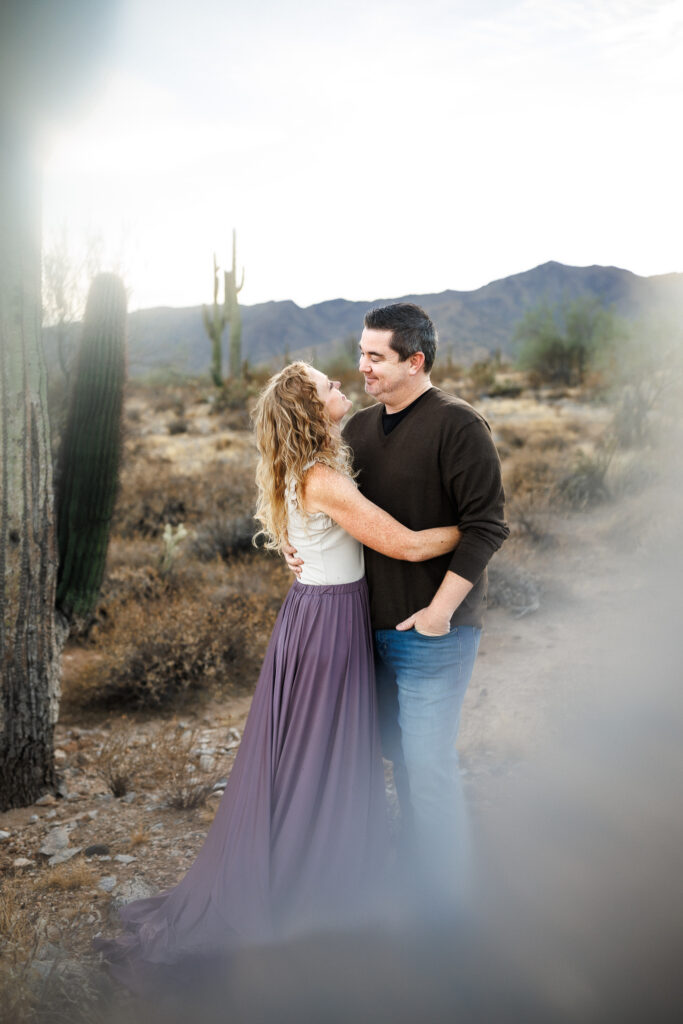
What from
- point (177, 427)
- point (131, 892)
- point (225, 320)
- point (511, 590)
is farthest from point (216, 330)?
point (131, 892)

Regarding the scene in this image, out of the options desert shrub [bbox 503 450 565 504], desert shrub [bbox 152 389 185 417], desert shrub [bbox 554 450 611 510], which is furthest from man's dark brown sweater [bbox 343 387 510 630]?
desert shrub [bbox 152 389 185 417]

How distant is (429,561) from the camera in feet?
8.11

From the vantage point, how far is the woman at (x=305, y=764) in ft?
7.91

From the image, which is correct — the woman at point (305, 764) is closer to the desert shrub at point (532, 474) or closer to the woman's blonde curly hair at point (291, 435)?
the woman's blonde curly hair at point (291, 435)

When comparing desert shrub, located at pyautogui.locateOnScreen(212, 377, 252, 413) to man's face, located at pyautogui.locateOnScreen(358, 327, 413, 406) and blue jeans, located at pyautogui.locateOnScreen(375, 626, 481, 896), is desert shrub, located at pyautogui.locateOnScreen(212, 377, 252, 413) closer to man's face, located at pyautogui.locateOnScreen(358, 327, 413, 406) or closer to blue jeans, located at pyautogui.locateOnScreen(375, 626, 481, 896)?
man's face, located at pyautogui.locateOnScreen(358, 327, 413, 406)

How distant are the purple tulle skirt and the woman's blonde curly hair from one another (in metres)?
0.40

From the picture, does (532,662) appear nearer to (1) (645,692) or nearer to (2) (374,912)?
(1) (645,692)

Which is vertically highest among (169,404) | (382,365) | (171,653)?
(382,365)

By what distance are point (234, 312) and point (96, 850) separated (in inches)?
786

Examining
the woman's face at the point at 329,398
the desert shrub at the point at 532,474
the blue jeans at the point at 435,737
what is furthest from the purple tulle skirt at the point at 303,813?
the desert shrub at the point at 532,474

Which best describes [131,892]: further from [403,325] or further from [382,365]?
[403,325]

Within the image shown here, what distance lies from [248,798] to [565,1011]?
3.82 ft

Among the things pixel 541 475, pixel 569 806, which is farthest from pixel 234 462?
pixel 569 806

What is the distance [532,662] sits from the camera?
17.2 feet
